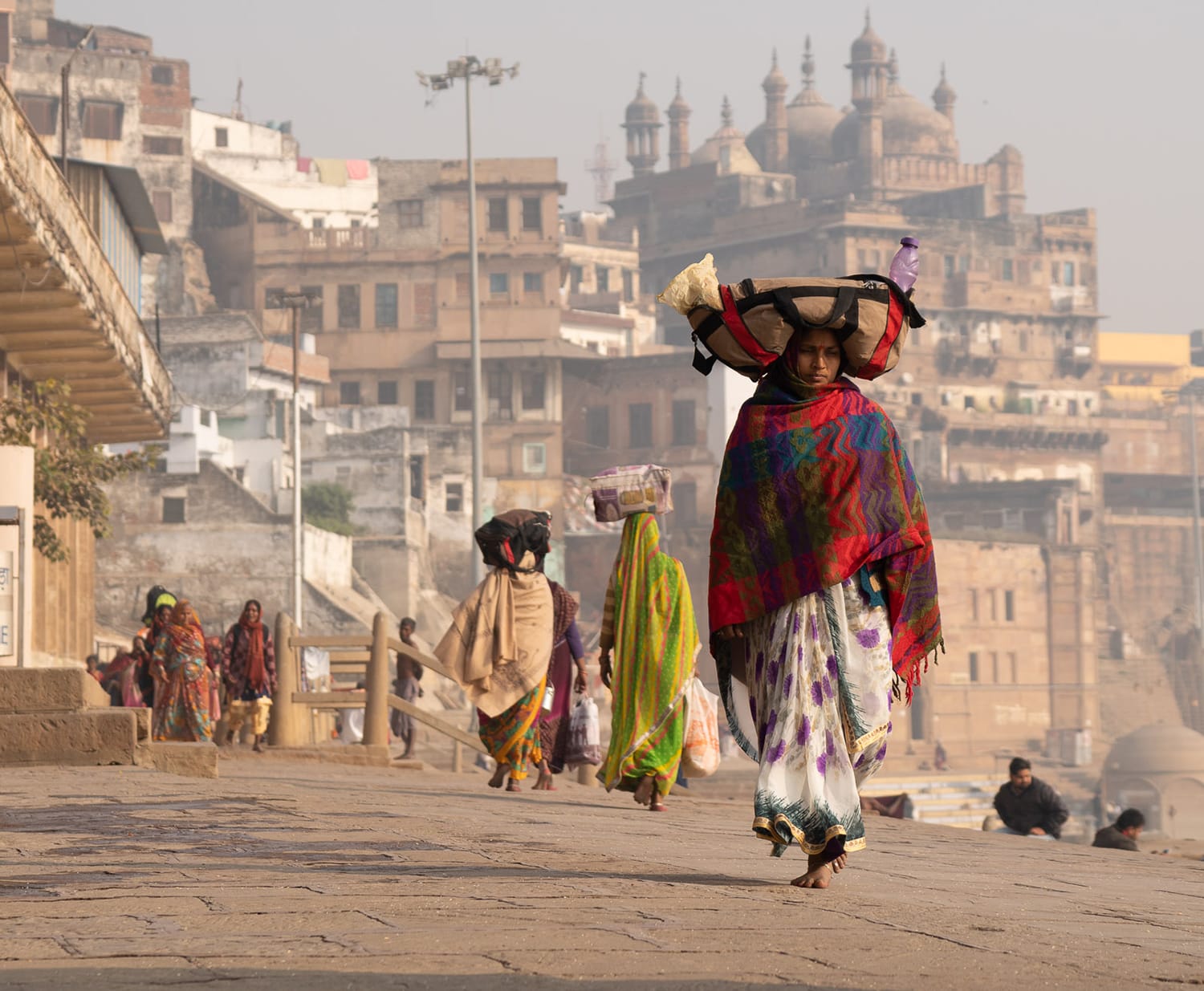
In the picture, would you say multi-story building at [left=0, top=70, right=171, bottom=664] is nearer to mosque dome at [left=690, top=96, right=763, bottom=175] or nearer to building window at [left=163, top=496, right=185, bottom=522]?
building window at [left=163, top=496, right=185, bottom=522]

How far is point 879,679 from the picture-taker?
5.99 m

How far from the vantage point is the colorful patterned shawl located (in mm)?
6066

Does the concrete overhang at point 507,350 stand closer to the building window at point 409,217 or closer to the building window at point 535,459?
the building window at point 535,459

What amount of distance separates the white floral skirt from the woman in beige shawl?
5.85m

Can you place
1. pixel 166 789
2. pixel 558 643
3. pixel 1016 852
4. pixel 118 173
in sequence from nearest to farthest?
1. pixel 1016 852
2. pixel 166 789
3. pixel 558 643
4. pixel 118 173

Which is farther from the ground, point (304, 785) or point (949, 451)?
point (949, 451)

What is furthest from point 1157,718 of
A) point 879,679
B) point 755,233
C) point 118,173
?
point 879,679

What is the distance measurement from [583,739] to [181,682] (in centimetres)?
380

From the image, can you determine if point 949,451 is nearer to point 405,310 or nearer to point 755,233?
point 755,233

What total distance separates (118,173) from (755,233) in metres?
70.6

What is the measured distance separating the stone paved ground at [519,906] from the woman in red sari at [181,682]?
20.5 feet

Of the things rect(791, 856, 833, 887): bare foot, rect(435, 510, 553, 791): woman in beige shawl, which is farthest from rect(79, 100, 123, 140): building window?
rect(791, 856, 833, 887): bare foot

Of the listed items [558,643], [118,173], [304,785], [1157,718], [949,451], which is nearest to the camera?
[304,785]

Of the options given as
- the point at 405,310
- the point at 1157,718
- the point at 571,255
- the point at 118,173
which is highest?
the point at 571,255
